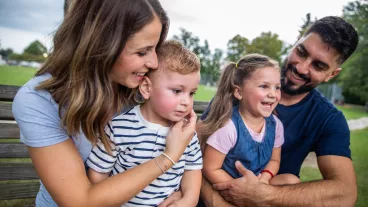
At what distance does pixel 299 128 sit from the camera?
273 cm

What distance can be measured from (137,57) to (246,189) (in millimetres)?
1326

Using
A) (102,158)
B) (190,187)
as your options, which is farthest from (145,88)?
(190,187)

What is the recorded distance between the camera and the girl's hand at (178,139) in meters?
1.77

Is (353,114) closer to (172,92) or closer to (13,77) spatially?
(13,77)

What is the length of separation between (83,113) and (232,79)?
1.41m

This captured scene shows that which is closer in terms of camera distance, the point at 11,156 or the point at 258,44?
the point at 11,156

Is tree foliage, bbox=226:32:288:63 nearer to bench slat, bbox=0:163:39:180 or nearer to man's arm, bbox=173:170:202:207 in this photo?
bench slat, bbox=0:163:39:180

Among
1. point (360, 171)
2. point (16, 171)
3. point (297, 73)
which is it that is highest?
point (297, 73)

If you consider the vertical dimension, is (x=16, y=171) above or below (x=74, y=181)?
below

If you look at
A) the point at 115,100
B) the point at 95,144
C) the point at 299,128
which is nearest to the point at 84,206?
the point at 95,144

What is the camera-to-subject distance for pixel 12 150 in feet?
11.4

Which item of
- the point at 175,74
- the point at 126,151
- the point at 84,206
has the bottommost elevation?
the point at 84,206

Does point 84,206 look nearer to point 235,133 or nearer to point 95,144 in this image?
point 95,144

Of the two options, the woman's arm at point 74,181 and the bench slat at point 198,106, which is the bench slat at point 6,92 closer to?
the woman's arm at point 74,181
